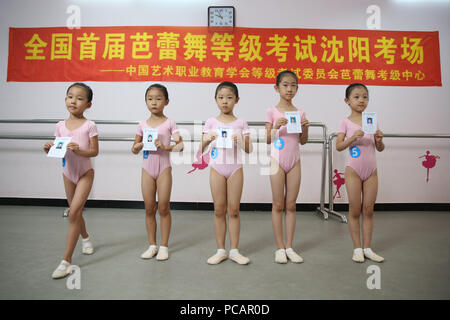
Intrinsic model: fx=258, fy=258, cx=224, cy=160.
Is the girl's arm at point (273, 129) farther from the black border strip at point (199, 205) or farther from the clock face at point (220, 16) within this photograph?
Answer: the clock face at point (220, 16)

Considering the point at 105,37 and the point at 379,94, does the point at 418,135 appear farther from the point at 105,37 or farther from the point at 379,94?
the point at 105,37

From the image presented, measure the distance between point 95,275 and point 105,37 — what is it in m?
2.69

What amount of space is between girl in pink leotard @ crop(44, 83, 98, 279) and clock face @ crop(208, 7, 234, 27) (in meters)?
1.94

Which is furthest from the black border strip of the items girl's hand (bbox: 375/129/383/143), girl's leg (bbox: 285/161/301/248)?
girl's hand (bbox: 375/129/383/143)

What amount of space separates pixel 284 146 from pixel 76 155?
4.10ft

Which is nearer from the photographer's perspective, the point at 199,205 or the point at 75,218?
the point at 75,218

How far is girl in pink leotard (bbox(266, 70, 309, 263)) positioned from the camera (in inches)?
63.9

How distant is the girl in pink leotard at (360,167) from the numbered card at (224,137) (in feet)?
2.32

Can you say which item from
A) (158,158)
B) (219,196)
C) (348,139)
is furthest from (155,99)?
(348,139)

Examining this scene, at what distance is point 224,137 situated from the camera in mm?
1498

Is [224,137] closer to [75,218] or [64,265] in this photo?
[75,218]

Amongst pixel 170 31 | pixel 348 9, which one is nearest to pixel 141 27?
→ pixel 170 31

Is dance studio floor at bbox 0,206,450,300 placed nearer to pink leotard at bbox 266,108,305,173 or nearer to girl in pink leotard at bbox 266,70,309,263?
girl in pink leotard at bbox 266,70,309,263

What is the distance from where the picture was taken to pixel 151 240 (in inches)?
67.4
